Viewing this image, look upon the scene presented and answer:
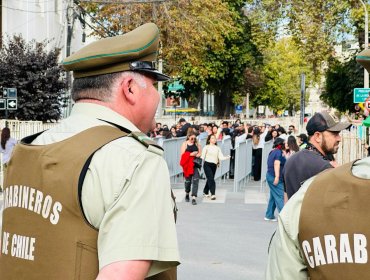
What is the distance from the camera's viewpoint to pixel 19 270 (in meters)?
2.32

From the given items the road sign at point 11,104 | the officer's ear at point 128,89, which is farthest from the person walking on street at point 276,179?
the road sign at point 11,104

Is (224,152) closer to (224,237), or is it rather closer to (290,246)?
(224,237)

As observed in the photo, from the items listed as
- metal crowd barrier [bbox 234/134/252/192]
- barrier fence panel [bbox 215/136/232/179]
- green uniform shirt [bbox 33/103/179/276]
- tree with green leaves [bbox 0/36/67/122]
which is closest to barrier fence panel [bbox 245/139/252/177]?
metal crowd barrier [bbox 234/134/252/192]

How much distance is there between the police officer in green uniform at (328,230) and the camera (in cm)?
215

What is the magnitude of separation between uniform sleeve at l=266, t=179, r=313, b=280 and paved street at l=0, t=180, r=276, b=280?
6.23m

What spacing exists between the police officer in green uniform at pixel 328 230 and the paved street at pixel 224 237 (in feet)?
20.5

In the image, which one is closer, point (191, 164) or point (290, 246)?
point (290, 246)

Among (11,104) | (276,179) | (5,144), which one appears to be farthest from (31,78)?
(276,179)

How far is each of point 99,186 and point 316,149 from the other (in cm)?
442

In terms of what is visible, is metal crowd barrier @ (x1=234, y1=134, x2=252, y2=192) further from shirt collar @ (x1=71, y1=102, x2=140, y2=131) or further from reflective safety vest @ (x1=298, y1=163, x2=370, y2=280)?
reflective safety vest @ (x1=298, y1=163, x2=370, y2=280)

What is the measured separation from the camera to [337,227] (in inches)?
86.3

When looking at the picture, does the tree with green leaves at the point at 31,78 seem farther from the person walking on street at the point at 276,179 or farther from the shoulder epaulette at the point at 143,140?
the shoulder epaulette at the point at 143,140

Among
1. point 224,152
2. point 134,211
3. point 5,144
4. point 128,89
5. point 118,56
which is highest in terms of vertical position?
point 118,56

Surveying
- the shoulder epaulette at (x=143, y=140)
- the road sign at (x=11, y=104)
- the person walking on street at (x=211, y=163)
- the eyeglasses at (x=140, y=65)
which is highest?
the eyeglasses at (x=140, y=65)
